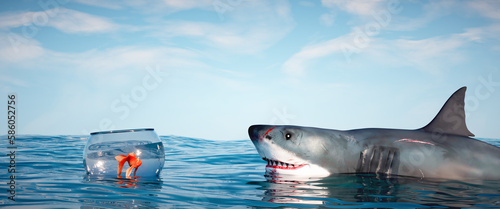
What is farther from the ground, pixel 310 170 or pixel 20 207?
pixel 310 170

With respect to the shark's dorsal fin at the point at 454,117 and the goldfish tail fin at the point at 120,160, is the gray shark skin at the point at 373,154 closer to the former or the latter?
the shark's dorsal fin at the point at 454,117

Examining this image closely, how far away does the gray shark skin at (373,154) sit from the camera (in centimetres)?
642

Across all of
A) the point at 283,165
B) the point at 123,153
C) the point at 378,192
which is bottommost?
the point at 378,192

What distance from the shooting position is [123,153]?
6324 millimetres

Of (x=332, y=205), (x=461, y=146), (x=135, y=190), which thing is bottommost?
(x=332, y=205)

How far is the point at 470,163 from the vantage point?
6418 millimetres

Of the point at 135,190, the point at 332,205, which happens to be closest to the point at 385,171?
the point at 332,205

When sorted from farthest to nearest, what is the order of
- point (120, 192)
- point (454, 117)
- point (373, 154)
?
point (454, 117) < point (373, 154) < point (120, 192)

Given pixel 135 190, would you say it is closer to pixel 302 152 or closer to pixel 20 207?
pixel 20 207

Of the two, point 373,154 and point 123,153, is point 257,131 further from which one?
point 123,153

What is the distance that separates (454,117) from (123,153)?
5.28 m

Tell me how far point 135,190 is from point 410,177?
158 inches

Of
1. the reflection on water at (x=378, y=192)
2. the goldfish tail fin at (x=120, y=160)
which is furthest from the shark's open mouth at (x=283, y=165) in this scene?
the goldfish tail fin at (x=120, y=160)

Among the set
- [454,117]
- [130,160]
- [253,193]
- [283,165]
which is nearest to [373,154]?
[283,165]
